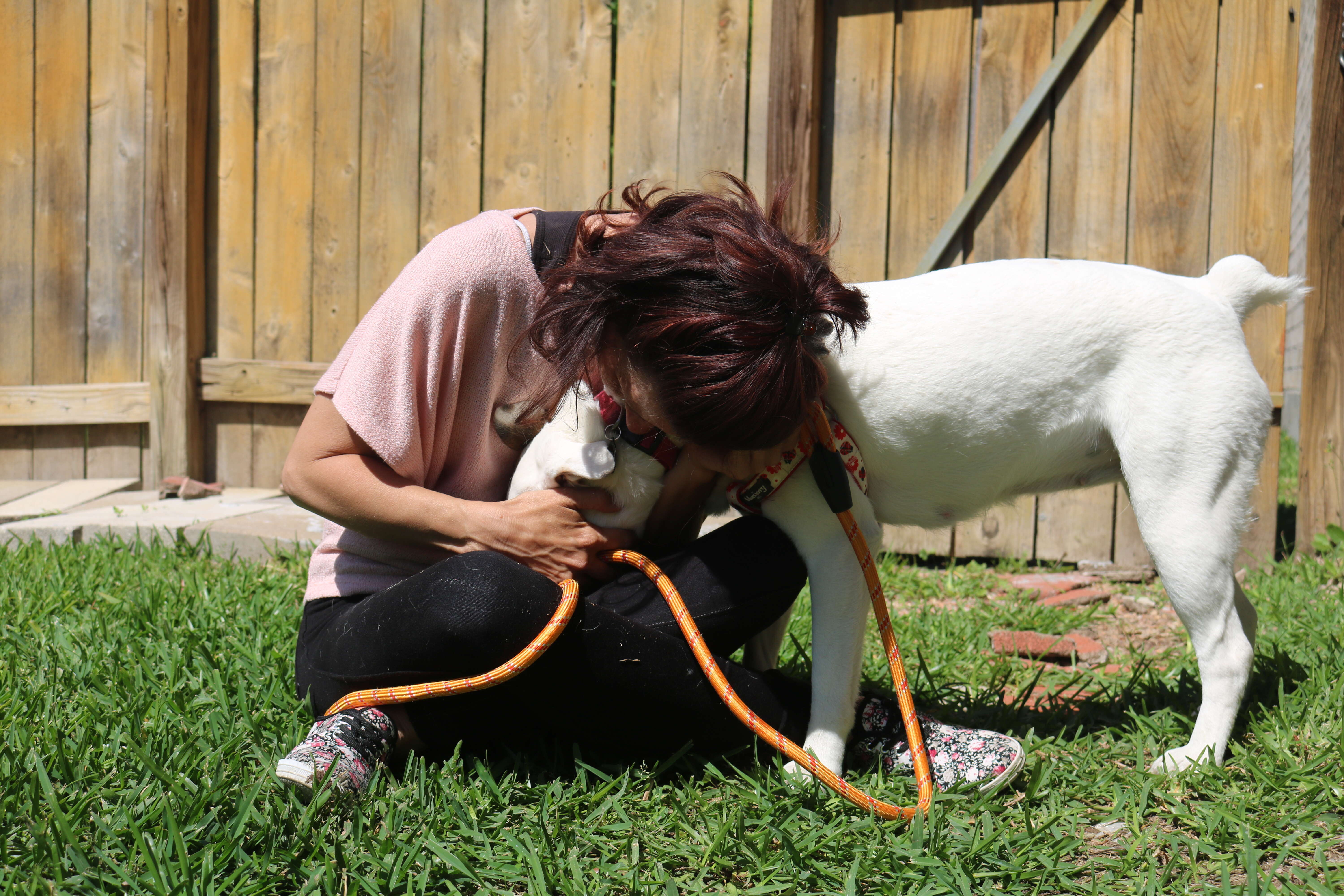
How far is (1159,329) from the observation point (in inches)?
68.8

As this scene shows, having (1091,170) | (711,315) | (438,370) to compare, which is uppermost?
(1091,170)

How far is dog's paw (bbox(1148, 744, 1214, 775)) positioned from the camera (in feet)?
5.71

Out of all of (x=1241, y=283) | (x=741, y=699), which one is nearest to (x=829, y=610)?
(x=741, y=699)

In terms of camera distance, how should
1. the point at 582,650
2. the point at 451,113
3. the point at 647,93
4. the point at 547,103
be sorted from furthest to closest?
the point at 451,113
the point at 547,103
the point at 647,93
the point at 582,650

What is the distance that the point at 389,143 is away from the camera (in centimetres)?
423

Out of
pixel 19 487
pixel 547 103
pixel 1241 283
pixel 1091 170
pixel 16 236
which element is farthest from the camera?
pixel 16 236

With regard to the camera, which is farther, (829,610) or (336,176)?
(336,176)

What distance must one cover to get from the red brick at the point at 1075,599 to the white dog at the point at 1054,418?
1282mm

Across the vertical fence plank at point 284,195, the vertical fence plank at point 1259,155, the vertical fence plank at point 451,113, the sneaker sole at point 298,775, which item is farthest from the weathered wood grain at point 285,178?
the vertical fence plank at point 1259,155

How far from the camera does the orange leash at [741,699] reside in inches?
62.2

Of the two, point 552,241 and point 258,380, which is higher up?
point 552,241

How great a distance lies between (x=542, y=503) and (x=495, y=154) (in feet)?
9.04

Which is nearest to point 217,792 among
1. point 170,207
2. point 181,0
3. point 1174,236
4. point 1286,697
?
point 1286,697

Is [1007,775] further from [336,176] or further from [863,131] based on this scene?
[336,176]
